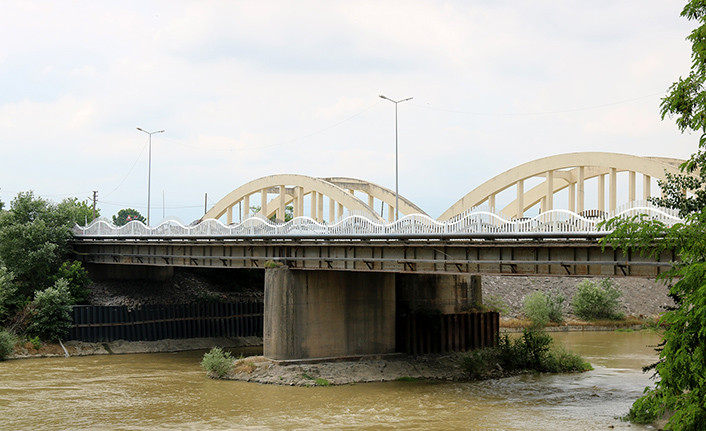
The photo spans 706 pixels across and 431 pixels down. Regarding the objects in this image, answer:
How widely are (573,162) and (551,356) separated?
10060 mm

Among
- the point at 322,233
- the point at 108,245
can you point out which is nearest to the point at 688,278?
the point at 322,233

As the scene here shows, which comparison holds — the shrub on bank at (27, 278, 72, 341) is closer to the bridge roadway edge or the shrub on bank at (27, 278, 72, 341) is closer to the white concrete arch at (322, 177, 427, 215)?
the bridge roadway edge

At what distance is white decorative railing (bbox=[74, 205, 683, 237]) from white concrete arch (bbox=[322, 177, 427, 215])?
895 cm

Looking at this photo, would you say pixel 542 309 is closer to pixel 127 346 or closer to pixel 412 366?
pixel 412 366

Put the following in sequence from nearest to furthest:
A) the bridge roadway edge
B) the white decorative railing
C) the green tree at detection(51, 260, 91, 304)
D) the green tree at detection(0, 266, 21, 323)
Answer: the white decorative railing → the bridge roadway edge → the green tree at detection(0, 266, 21, 323) → the green tree at detection(51, 260, 91, 304)

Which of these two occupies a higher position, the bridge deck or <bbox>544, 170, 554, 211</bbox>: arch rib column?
<bbox>544, 170, 554, 211</bbox>: arch rib column

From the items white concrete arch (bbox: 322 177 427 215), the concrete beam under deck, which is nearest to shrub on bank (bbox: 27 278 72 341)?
the concrete beam under deck

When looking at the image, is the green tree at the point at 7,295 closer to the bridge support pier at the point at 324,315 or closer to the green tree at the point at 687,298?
the bridge support pier at the point at 324,315

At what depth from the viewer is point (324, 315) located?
3706 centimetres

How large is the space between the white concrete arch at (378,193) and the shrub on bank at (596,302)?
21.1 m

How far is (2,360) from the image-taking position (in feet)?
140

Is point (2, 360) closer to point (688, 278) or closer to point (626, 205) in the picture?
point (626, 205)

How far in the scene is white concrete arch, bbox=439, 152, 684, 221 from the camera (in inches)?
1258

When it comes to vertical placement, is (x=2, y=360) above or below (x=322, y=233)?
below
